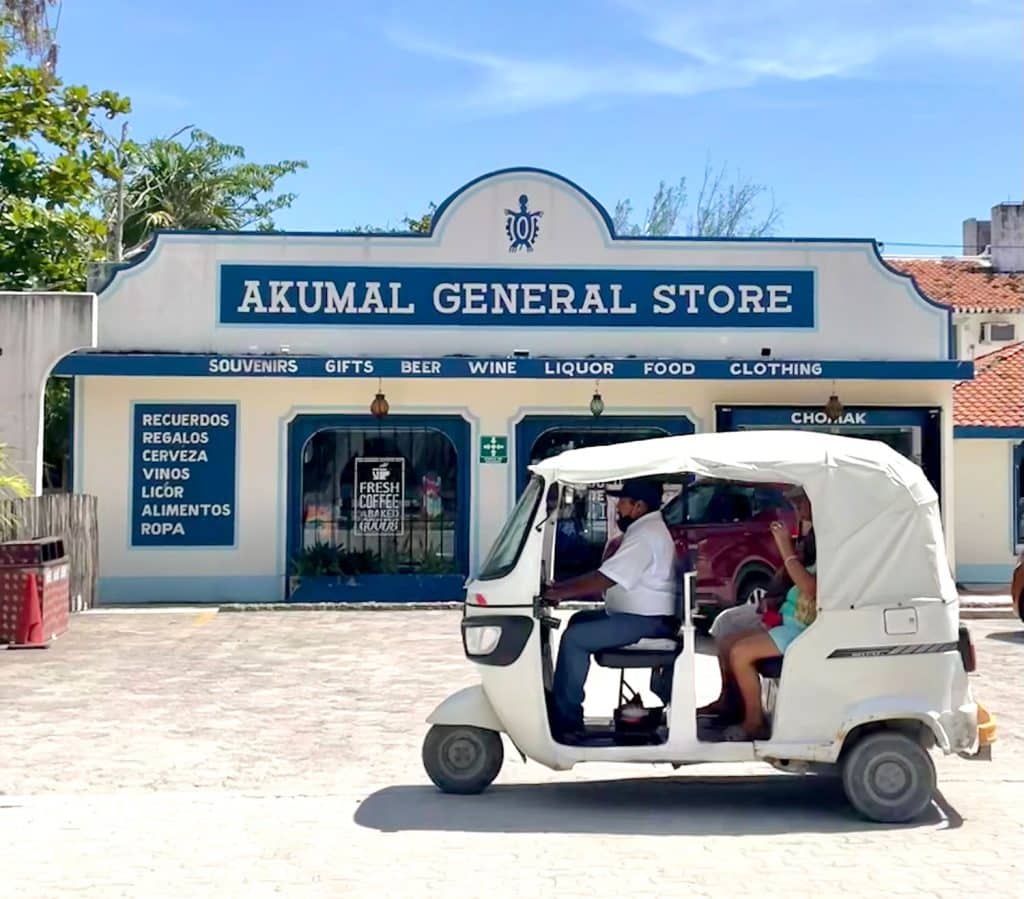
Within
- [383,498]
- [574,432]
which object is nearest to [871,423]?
[574,432]

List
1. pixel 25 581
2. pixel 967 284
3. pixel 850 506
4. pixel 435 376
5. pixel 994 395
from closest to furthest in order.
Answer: pixel 850 506, pixel 25 581, pixel 435 376, pixel 994 395, pixel 967 284

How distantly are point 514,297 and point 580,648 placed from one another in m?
11.9

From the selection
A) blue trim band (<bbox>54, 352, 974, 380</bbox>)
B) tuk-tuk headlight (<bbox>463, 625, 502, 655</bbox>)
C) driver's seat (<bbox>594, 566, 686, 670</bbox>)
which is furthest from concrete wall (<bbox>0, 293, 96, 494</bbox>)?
driver's seat (<bbox>594, 566, 686, 670</bbox>)

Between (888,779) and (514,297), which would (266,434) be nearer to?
(514,297)

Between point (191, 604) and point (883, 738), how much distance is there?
1284 cm

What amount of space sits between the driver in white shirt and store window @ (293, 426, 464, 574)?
11.3m

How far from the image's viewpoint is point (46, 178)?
75.5 feet

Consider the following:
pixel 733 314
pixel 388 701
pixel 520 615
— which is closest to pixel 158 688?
pixel 388 701

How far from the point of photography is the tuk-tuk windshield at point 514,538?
25.2ft

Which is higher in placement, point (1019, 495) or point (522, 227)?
point (522, 227)

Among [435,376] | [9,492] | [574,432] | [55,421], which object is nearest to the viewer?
[9,492]

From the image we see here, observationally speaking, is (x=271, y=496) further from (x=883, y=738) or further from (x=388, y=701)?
(x=883, y=738)

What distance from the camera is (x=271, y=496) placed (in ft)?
61.5

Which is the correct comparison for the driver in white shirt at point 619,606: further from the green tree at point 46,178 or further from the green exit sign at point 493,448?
the green tree at point 46,178
